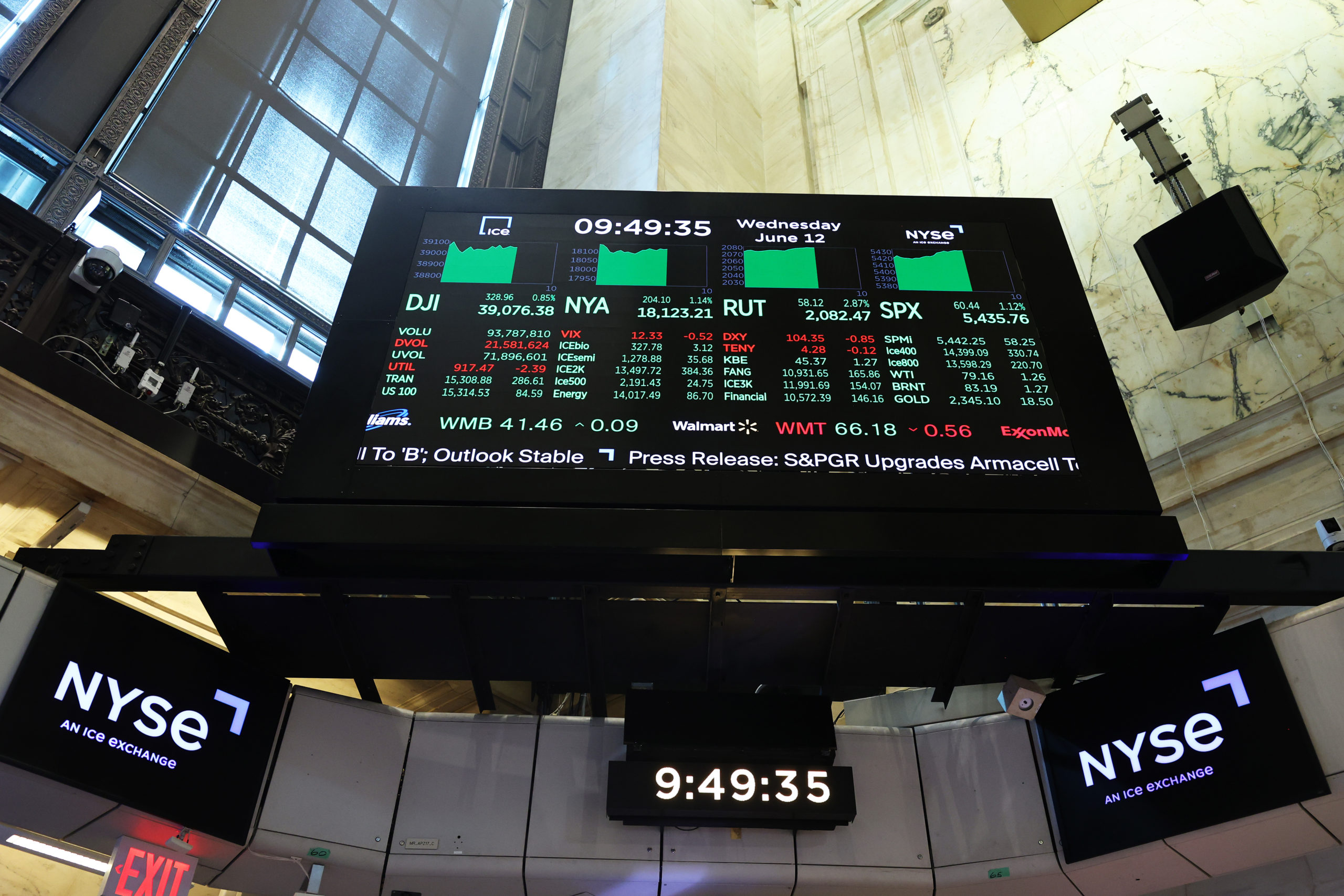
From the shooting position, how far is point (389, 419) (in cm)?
358

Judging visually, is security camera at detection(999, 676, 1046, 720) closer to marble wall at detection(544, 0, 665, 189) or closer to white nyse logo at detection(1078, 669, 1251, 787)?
white nyse logo at detection(1078, 669, 1251, 787)

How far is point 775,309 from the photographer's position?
13.1 ft

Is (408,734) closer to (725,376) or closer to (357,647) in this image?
(357,647)

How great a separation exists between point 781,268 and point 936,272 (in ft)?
2.43

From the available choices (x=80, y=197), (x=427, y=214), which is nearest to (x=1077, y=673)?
(x=427, y=214)

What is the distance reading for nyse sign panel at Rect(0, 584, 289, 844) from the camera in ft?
10.9

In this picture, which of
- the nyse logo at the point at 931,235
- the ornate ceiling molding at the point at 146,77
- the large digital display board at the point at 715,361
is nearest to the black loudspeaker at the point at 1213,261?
the large digital display board at the point at 715,361

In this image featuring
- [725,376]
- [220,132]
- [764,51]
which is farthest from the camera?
[764,51]

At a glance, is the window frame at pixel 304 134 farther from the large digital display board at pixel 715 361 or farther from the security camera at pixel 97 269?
the large digital display board at pixel 715 361

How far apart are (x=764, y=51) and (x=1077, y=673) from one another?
9612 mm

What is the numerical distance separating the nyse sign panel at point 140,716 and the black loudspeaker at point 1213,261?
5473 mm

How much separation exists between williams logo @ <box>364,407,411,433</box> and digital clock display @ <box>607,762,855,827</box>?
1.98m

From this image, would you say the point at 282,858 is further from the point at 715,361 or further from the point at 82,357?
the point at 715,361

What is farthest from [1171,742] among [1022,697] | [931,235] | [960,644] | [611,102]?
[611,102]
